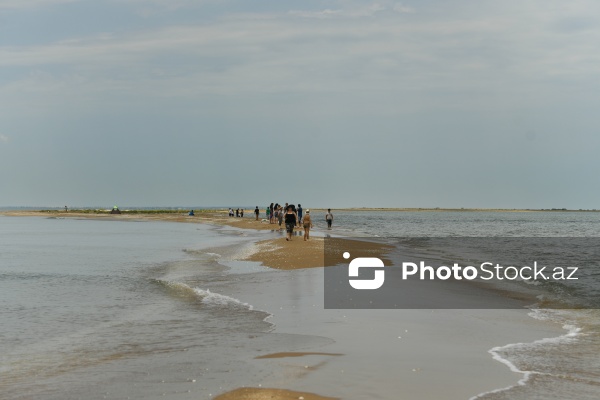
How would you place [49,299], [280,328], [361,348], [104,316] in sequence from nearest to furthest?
[361,348]
[280,328]
[104,316]
[49,299]

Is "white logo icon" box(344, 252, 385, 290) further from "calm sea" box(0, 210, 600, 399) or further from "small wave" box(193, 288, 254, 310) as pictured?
"small wave" box(193, 288, 254, 310)

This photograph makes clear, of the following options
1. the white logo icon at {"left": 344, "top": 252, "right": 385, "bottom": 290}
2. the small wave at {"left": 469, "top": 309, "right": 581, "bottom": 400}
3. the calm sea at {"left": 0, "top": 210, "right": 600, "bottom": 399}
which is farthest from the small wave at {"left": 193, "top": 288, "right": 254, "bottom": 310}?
the small wave at {"left": 469, "top": 309, "right": 581, "bottom": 400}

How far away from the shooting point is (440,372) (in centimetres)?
945

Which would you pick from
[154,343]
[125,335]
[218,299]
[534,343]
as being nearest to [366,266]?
[218,299]

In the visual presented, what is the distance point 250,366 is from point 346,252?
75.6 feet

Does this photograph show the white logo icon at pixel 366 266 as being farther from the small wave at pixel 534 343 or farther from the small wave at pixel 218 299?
the small wave at pixel 534 343

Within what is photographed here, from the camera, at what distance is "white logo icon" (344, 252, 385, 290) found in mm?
20516

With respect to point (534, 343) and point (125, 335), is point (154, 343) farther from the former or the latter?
point (534, 343)

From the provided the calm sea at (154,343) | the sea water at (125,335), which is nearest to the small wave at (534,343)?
the calm sea at (154,343)

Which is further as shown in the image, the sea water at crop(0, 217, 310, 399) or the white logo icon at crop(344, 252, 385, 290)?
the white logo icon at crop(344, 252, 385, 290)

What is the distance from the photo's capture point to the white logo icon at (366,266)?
2052cm

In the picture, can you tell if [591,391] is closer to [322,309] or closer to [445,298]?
[322,309]

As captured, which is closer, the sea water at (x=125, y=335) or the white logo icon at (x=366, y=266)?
the sea water at (x=125, y=335)

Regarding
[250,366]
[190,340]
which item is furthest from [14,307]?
[250,366]
